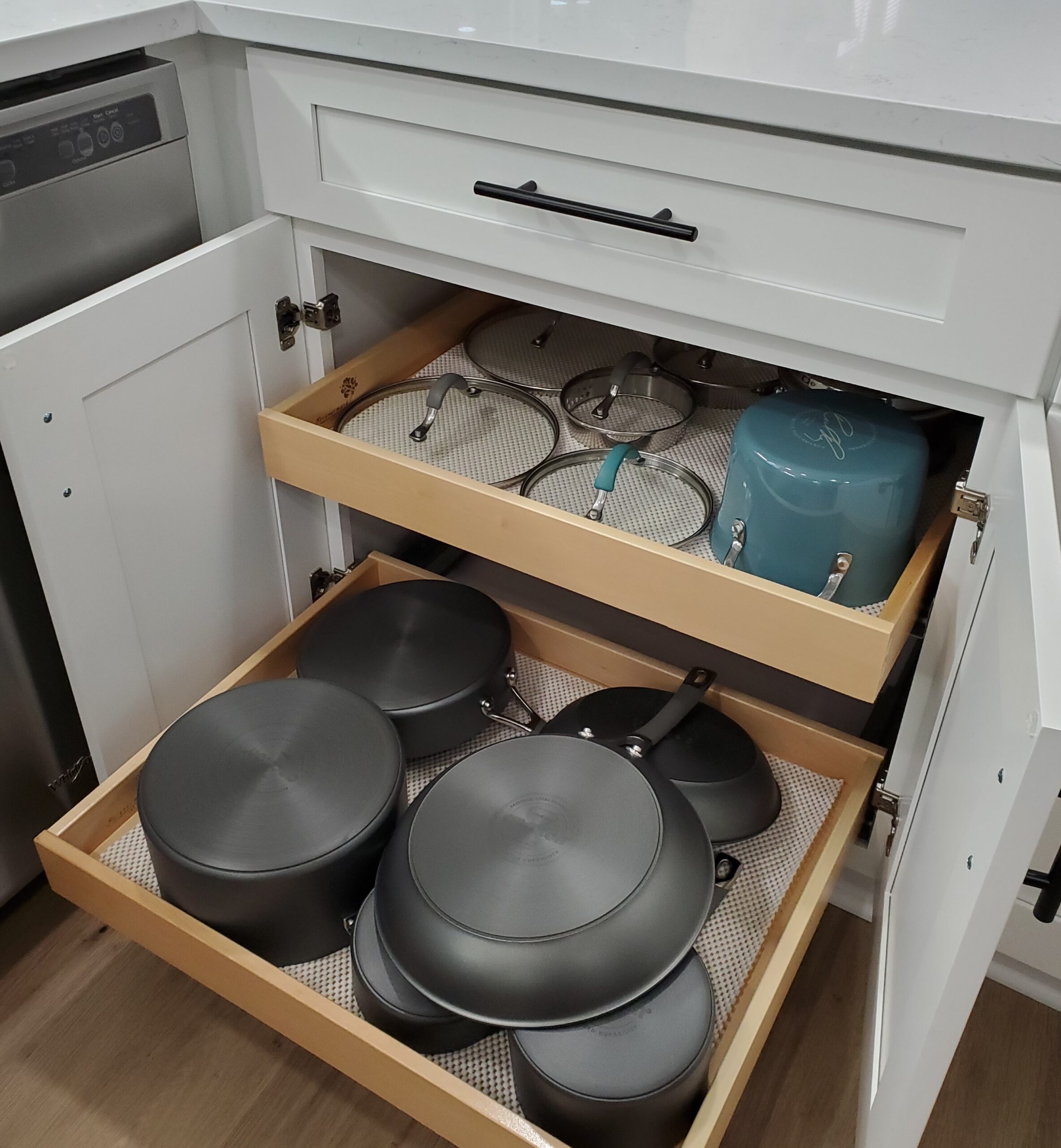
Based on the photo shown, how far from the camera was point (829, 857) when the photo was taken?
1.00 meters

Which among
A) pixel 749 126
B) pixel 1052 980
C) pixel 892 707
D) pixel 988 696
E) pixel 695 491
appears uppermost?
pixel 749 126

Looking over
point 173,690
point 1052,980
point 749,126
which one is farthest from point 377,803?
point 1052,980

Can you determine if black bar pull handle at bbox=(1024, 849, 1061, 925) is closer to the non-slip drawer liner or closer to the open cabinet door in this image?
the open cabinet door

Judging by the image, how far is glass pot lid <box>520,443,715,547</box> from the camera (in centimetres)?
109

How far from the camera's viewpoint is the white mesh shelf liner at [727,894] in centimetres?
92

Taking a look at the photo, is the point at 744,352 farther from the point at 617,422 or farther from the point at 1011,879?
the point at 1011,879

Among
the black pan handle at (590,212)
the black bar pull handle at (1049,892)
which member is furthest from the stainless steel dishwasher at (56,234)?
the black bar pull handle at (1049,892)

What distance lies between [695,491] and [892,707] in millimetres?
432

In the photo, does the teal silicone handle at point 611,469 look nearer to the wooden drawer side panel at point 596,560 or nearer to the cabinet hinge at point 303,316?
the wooden drawer side panel at point 596,560

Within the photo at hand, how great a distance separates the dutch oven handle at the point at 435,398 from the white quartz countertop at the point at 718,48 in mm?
337

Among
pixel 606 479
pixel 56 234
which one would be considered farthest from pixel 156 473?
pixel 606 479

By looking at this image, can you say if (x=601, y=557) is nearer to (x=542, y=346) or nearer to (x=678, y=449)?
(x=678, y=449)

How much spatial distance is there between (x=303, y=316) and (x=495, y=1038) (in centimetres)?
78

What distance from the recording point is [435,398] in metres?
1.18
